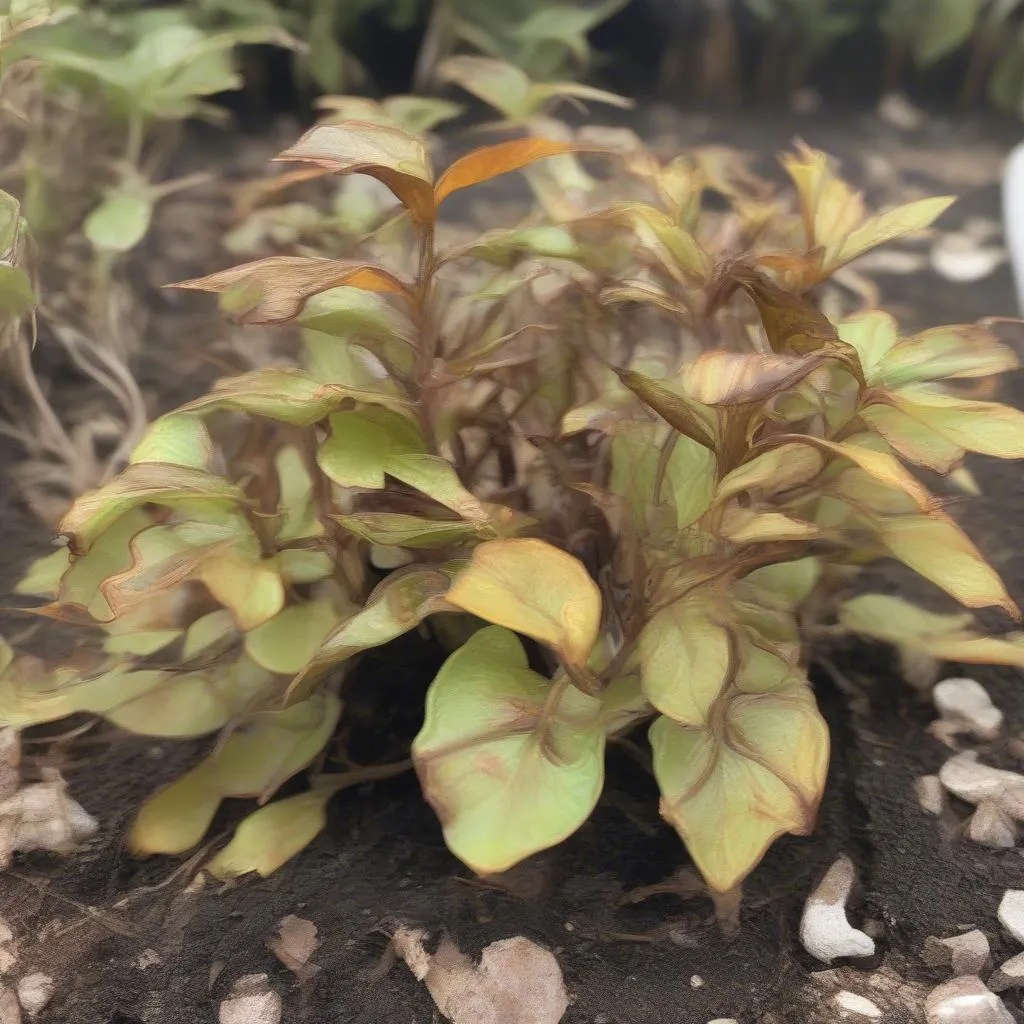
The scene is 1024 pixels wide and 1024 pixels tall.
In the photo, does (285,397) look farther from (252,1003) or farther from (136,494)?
(252,1003)

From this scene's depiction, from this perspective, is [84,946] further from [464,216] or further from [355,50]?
[355,50]

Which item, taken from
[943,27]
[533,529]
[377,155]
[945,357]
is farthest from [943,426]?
[943,27]

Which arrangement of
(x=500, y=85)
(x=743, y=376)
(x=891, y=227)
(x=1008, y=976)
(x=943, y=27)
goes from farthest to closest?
(x=943, y=27)
(x=500, y=85)
(x=891, y=227)
(x=1008, y=976)
(x=743, y=376)

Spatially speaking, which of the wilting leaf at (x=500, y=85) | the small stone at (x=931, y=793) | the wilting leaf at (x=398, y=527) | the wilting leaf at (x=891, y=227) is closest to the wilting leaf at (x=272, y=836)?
the wilting leaf at (x=398, y=527)

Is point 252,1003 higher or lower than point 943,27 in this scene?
lower

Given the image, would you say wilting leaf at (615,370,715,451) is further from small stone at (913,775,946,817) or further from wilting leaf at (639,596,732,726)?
small stone at (913,775,946,817)

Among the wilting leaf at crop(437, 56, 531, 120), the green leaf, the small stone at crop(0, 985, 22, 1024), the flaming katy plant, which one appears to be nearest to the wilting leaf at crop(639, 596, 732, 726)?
the flaming katy plant
